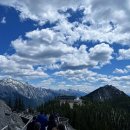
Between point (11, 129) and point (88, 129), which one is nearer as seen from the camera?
point (11, 129)

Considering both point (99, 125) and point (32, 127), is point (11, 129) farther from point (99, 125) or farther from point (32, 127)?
point (99, 125)

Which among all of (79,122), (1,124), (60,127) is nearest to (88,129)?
(79,122)

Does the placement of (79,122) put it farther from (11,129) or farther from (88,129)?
(11,129)

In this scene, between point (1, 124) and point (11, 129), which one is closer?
point (11, 129)


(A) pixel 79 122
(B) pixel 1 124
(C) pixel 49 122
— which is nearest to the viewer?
(C) pixel 49 122

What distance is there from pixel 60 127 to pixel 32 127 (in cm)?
151

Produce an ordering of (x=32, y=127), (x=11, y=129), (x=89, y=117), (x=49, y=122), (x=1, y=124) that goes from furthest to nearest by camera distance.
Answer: (x=89, y=117) < (x=1, y=124) < (x=11, y=129) < (x=49, y=122) < (x=32, y=127)

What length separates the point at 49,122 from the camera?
2100 centimetres

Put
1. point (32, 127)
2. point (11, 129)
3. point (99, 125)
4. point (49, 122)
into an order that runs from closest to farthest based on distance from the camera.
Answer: point (32, 127) < point (49, 122) < point (11, 129) < point (99, 125)

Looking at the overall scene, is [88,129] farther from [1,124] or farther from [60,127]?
[60,127]

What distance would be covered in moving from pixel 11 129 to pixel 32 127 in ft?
39.4

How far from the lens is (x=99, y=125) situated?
15650 cm

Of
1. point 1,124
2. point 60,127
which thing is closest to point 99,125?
point 1,124

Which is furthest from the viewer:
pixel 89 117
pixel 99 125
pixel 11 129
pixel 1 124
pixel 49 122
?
pixel 89 117
